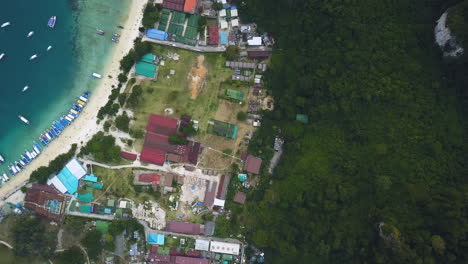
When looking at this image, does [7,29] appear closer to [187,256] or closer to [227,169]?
[227,169]

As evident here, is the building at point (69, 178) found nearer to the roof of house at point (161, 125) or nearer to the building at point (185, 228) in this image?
the roof of house at point (161, 125)

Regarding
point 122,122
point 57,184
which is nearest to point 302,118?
point 122,122

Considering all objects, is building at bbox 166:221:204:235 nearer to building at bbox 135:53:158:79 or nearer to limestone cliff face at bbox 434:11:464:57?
building at bbox 135:53:158:79

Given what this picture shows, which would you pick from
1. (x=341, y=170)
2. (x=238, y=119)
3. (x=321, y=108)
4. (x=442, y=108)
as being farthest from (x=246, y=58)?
(x=442, y=108)

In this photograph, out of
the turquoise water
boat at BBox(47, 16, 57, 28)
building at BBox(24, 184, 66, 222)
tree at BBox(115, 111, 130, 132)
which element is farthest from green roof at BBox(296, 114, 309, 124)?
boat at BBox(47, 16, 57, 28)

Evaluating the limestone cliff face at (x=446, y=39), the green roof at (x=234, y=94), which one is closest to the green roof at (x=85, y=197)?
the green roof at (x=234, y=94)

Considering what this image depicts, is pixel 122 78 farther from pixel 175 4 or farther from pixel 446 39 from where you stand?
pixel 446 39
